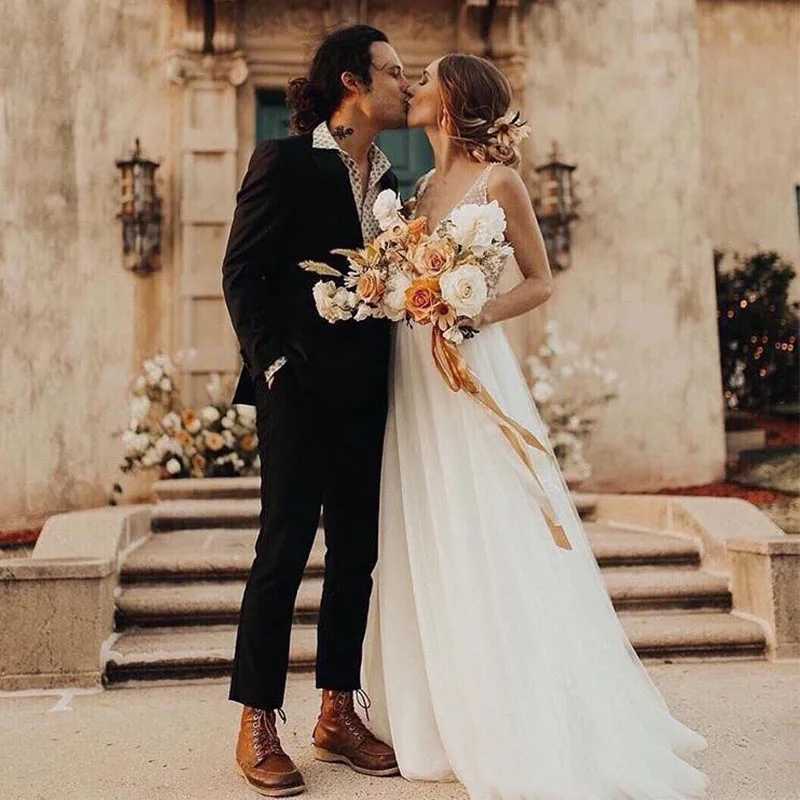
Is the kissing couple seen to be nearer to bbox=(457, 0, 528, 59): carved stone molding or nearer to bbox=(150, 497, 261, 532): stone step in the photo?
bbox=(150, 497, 261, 532): stone step

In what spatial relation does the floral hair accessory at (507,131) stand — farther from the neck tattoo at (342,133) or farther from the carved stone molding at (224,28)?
the carved stone molding at (224,28)

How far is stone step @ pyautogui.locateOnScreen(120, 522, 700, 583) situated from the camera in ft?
14.6

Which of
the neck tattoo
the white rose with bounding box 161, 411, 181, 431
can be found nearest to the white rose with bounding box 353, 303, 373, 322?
the neck tattoo

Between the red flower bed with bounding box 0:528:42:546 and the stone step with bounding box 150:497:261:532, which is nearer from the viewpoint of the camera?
the stone step with bounding box 150:497:261:532

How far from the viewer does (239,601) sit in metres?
4.15

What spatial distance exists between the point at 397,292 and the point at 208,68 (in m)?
5.67

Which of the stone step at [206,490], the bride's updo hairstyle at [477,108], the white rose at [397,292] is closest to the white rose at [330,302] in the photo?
the white rose at [397,292]

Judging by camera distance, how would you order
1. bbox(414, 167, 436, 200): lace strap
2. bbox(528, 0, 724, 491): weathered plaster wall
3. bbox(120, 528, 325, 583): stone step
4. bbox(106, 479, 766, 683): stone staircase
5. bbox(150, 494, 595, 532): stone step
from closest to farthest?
bbox(414, 167, 436, 200): lace strap → bbox(106, 479, 766, 683): stone staircase → bbox(120, 528, 325, 583): stone step → bbox(150, 494, 595, 532): stone step → bbox(528, 0, 724, 491): weathered plaster wall

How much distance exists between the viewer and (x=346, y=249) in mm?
2580

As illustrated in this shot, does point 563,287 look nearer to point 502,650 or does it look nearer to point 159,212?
point 159,212

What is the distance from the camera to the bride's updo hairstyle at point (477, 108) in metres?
2.66

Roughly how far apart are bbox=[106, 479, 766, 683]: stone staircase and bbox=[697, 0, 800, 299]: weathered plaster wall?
19.2ft

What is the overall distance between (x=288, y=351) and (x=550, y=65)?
628cm

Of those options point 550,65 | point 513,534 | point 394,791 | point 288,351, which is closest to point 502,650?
point 513,534
